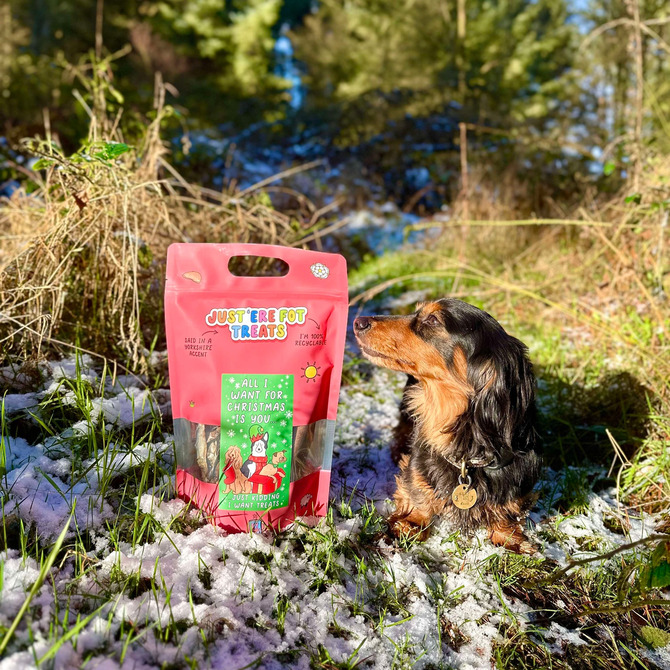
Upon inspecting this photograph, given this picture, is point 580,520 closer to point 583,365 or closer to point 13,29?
point 583,365

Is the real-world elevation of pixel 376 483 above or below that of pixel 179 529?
below

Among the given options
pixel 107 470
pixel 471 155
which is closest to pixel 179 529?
pixel 107 470

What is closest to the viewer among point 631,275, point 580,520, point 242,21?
point 580,520

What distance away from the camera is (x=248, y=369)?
172cm

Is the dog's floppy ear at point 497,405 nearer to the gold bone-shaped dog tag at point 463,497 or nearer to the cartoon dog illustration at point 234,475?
the gold bone-shaped dog tag at point 463,497

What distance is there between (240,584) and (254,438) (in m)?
0.46

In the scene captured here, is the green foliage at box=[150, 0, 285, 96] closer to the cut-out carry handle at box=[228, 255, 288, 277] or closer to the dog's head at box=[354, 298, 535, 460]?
the cut-out carry handle at box=[228, 255, 288, 277]

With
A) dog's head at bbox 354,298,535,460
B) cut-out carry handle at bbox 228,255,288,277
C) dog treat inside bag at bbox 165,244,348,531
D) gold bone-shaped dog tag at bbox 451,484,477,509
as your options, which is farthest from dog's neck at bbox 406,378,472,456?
cut-out carry handle at bbox 228,255,288,277

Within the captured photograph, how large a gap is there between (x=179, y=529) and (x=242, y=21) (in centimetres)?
1630

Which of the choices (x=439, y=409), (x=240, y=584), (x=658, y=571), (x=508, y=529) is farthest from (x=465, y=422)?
(x=240, y=584)

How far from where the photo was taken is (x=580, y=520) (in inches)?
85.1

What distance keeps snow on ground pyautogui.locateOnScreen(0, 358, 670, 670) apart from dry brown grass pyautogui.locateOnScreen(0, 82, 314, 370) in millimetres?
420

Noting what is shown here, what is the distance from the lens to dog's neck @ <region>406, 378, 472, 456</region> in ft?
6.53

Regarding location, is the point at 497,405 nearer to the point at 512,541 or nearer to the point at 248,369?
the point at 512,541
